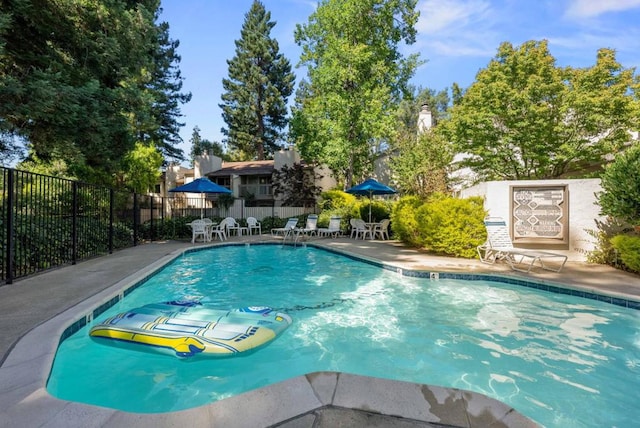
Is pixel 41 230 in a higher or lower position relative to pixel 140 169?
lower

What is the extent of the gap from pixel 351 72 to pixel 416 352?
1935 centimetres

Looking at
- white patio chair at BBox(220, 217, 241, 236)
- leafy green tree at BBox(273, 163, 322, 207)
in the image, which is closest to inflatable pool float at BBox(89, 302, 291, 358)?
white patio chair at BBox(220, 217, 241, 236)

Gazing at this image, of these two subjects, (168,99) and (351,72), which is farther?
(168,99)

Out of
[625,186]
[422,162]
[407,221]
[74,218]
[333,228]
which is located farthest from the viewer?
[422,162]

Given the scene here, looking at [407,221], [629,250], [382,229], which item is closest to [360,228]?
[382,229]

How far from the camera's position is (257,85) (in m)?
31.7

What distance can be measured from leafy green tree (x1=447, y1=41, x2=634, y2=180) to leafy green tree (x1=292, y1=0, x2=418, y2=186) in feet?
22.8

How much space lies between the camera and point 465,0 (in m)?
9.95

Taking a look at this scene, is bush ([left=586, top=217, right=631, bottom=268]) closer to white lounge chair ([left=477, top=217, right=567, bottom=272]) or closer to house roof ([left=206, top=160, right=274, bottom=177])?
white lounge chair ([left=477, top=217, right=567, bottom=272])

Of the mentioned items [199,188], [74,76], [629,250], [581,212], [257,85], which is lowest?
[629,250]

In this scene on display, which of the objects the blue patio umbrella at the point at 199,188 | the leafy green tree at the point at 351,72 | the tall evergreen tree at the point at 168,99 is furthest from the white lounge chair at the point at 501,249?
the tall evergreen tree at the point at 168,99

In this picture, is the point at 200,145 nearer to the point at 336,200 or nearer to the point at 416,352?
the point at 336,200

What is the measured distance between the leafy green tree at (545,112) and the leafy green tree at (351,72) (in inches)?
274

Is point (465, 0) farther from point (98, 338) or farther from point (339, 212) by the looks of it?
point (98, 338)
